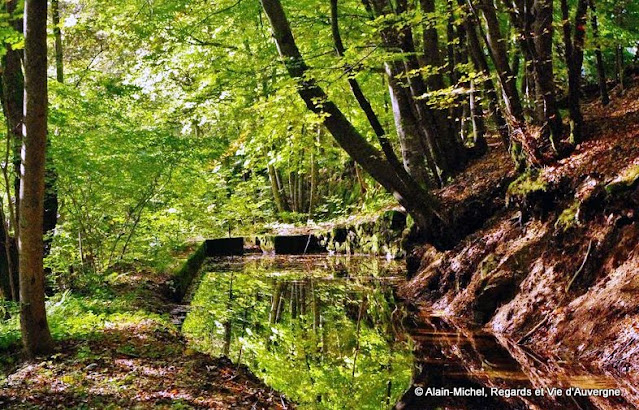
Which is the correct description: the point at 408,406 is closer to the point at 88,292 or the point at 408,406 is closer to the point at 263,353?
the point at 263,353

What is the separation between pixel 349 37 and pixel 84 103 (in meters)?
4.38

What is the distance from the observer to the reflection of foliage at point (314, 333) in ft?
15.7

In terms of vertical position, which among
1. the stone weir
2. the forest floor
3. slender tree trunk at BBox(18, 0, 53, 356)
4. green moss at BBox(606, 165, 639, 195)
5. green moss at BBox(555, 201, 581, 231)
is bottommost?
the stone weir

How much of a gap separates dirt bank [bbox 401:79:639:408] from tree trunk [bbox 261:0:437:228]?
0.87 metres

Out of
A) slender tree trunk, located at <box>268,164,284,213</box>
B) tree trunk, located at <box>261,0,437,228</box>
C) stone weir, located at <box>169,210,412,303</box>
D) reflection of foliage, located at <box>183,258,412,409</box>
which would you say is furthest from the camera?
slender tree trunk, located at <box>268,164,284,213</box>

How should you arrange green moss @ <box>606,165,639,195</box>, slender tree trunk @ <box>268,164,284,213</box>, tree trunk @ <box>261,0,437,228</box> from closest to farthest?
green moss @ <box>606,165,639,195</box> < tree trunk @ <box>261,0,437,228</box> < slender tree trunk @ <box>268,164,284,213</box>

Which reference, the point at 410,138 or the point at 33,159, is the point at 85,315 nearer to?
the point at 33,159

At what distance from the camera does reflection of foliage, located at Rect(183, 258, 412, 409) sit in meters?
4.78

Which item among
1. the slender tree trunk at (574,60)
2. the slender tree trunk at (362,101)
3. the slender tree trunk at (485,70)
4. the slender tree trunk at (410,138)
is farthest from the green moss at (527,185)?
the slender tree trunk at (410,138)

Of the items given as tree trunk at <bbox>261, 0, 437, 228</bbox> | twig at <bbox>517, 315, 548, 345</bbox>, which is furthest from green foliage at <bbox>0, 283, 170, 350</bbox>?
twig at <bbox>517, 315, 548, 345</bbox>

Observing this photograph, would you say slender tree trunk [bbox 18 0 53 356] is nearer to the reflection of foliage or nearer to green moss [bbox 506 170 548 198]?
the reflection of foliage

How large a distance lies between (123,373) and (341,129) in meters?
4.17

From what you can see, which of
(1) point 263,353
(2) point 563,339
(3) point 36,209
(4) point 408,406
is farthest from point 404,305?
(3) point 36,209

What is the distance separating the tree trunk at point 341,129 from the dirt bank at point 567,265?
0.87 meters
